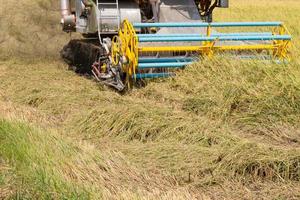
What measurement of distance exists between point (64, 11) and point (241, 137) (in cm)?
487

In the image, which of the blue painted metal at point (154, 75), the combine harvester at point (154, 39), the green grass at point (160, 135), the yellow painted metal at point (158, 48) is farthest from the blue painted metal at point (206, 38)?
the blue painted metal at point (154, 75)

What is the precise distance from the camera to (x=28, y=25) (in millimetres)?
10109

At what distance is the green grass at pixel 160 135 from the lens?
11.6ft

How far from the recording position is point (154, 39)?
6.25 meters

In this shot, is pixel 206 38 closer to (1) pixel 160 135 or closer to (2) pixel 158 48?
(2) pixel 158 48

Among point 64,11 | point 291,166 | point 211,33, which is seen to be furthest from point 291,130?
point 64,11

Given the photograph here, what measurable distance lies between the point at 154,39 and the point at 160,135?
6.07ft

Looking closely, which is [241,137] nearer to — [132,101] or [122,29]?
[132,101]

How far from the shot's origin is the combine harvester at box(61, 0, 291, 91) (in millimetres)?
6457

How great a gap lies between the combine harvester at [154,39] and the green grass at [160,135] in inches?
9.8

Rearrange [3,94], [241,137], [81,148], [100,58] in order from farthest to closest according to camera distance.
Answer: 1. [100,58]
2. [3,94]
3. [241,137]
4. [81,148]

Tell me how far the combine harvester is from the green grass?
0.25 metres

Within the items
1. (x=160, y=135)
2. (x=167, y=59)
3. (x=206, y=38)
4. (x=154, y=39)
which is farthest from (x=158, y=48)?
Result: (x=160, y=135)

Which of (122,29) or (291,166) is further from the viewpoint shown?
(122,29)
